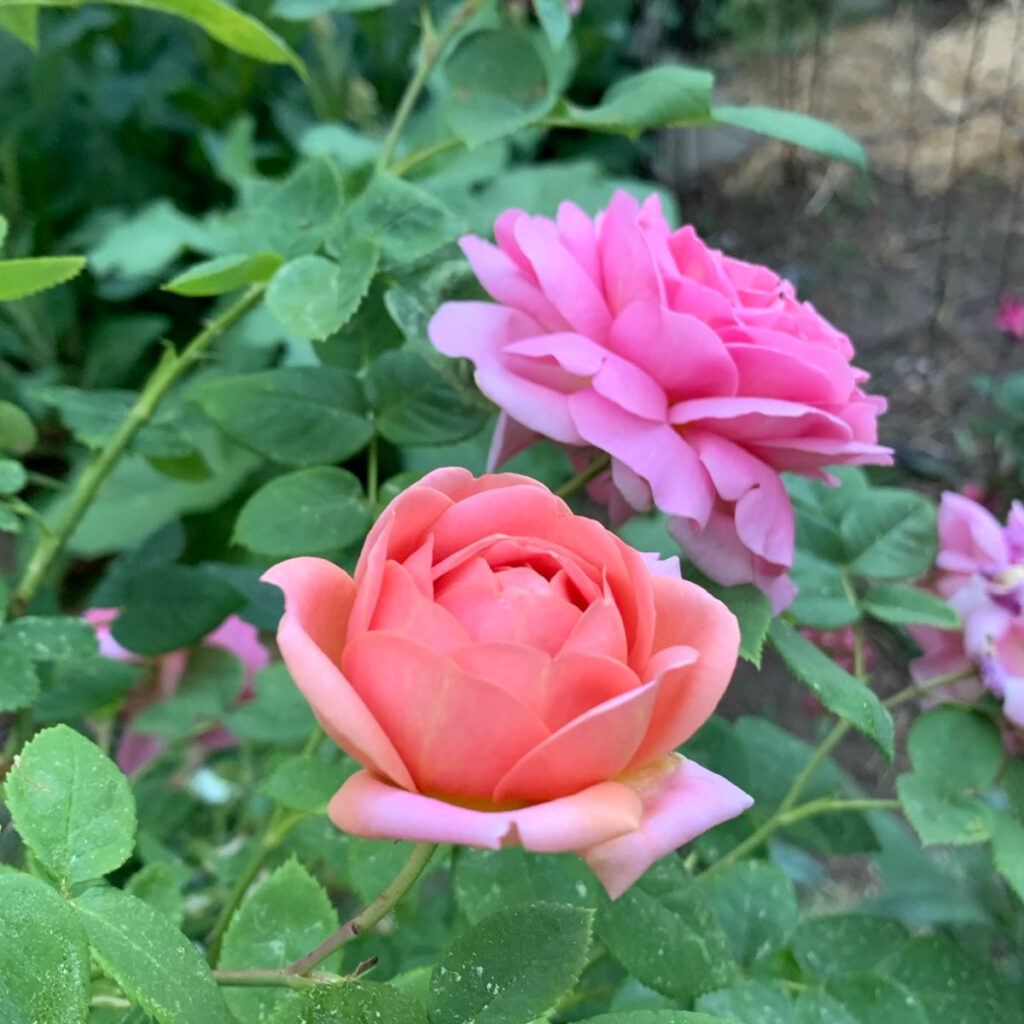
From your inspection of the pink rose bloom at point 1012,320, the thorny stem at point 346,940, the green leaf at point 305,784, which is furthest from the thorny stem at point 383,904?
the pink rose bloom at point 1012,320

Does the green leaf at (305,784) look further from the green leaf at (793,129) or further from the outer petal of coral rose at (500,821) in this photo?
the green leaf at (793,129)

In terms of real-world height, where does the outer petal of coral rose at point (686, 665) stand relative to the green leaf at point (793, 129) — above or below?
below

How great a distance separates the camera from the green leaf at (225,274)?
0.35m

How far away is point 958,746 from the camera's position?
39 centimetres

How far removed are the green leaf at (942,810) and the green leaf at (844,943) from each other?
76mm

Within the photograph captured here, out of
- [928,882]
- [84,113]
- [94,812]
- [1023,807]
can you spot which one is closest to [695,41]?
[84,113]

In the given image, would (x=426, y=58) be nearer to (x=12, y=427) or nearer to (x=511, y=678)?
(x=12, y=427)

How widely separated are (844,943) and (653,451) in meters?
0.25

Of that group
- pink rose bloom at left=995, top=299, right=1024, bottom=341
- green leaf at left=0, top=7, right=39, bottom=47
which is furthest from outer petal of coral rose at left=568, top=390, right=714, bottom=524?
pink rose bloom at left=995, top=299, right=1024, bottom=341

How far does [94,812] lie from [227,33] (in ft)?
1.06

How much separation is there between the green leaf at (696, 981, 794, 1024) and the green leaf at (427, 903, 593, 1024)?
15 centimetres

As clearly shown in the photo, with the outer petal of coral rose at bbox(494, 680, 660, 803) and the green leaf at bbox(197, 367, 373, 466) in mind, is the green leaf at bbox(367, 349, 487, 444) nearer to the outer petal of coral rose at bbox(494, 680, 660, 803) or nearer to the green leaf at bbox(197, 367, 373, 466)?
the green leaf at bbox(197, 367, 373, 466)

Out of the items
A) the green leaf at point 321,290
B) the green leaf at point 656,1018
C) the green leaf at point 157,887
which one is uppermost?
the green leaf at point 321,290

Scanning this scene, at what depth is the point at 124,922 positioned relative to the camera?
208 millimetres
